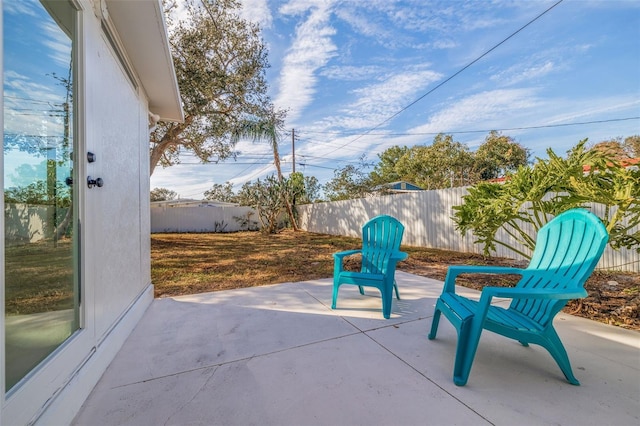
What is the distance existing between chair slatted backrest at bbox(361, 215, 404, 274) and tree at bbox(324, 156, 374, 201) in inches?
485

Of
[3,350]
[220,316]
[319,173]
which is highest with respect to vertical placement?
[319,173]

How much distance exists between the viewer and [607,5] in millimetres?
4406

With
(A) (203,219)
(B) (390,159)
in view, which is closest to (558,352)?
(A) (203,219)

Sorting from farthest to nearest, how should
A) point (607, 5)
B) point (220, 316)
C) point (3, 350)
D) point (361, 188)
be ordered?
point (361, 188) → point (607, 5) → point (220, 316) → point (3, 350)

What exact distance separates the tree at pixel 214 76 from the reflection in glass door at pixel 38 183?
542cm

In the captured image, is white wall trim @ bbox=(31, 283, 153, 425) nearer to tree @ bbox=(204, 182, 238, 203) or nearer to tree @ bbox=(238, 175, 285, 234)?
tree @ bbox=(238, 175, 285, 234)

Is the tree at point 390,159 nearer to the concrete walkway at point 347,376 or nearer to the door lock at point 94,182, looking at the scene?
the concrete walkway at point 347,376

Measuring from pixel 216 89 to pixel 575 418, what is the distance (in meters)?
7.92

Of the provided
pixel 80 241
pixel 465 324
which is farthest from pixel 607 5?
pixel 80 241

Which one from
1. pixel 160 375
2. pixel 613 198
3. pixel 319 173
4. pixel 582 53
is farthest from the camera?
pixel 319 173

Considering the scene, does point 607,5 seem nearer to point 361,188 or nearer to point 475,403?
point 475,403

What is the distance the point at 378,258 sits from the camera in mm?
3066

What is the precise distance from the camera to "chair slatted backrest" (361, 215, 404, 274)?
119 inches

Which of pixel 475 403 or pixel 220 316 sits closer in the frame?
pixel 475 403
